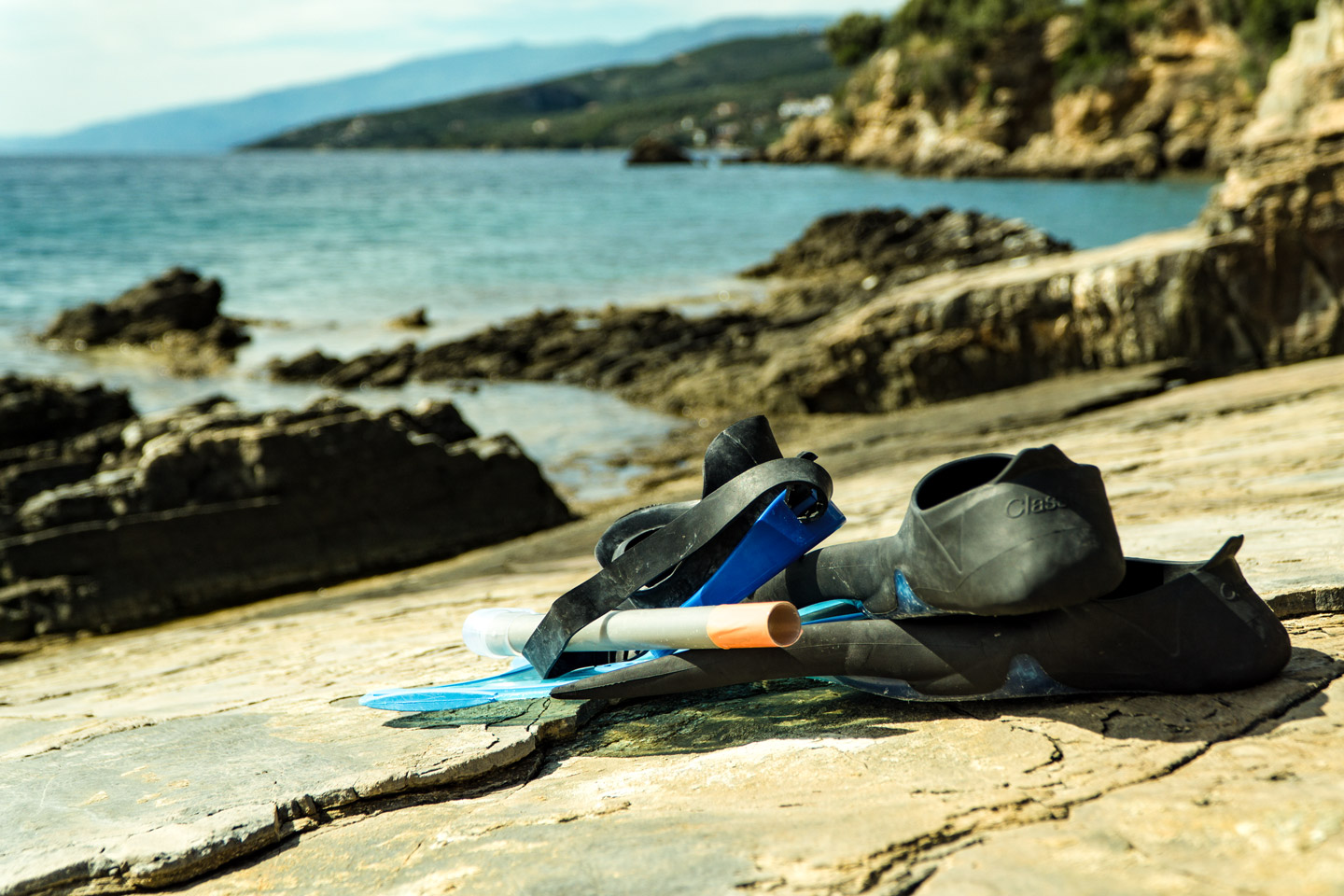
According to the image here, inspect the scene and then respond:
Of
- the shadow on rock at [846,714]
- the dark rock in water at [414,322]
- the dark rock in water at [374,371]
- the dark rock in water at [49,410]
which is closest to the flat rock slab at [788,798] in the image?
the shadow on rock at [846,714]

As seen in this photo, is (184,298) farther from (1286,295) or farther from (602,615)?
(602,615)

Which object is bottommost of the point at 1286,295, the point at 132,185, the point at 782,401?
the point at 782,401

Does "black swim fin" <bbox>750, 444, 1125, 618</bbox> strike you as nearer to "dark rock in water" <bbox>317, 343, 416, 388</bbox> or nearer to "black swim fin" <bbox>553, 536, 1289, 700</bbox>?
"black swim fin" <bbox>553, 536, 1289, 700</bbox>

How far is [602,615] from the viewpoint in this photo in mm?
2055

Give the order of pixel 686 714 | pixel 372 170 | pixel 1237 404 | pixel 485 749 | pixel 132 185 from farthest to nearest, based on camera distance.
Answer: pixel 372 170, pixel 132 185, pixel 1237 404, pixel 686 714, pixel 485 749

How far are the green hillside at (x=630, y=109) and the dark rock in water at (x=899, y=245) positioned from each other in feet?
265

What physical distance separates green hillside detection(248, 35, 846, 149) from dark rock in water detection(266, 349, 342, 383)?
91471 mm

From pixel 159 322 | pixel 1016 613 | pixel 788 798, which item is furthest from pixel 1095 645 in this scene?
pixel 159 322

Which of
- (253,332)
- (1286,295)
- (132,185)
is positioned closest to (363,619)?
(1286,295)

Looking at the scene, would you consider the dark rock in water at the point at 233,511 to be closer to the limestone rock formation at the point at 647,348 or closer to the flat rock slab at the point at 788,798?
the limestone rock formation at the point at 647,348

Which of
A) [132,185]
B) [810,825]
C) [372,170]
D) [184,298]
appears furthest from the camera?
[372,170]

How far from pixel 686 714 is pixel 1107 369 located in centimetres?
619

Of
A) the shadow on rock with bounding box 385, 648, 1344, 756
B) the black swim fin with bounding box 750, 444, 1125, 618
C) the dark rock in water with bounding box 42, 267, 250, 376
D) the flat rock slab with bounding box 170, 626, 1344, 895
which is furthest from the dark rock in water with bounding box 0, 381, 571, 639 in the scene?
the dark rock in water with bounding box 42, 267, 250, 376

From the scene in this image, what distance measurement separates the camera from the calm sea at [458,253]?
13.1 m
